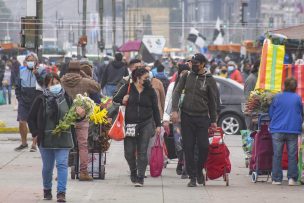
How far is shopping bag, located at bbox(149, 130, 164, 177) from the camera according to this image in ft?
53.2

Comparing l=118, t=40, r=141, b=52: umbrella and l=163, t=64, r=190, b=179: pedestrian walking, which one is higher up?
l=163, t=64, r=190, b=179: pedestrian walking

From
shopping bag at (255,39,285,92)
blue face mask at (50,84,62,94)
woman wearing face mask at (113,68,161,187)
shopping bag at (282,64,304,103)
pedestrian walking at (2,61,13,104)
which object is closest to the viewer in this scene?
blue face mask at (50,84,62,94)

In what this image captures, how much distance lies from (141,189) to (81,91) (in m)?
1.97

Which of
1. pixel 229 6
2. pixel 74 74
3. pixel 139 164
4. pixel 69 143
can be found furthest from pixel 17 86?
pixel 229 6

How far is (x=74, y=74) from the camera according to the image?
16.5 m

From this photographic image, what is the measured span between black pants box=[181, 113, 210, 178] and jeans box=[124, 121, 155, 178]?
471mm

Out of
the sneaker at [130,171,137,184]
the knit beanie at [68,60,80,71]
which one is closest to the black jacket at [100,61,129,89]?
the knit beanie at [68,60,80,71]

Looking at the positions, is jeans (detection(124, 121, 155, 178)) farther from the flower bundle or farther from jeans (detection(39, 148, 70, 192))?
jeans (detection(39, 148, 70, 192))

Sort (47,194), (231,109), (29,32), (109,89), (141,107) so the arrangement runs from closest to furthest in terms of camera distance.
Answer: (47,194) → (141,107) → (231,109) → (109,89) → (29,32)

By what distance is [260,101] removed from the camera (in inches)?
641

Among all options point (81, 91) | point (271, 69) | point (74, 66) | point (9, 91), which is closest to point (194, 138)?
point (271, 69)

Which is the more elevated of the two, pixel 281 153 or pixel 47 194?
pixel 281 153

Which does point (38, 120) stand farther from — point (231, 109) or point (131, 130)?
point (231, 109)

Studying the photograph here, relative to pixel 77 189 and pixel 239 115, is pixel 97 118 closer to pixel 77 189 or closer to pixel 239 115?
pixel 77 189
